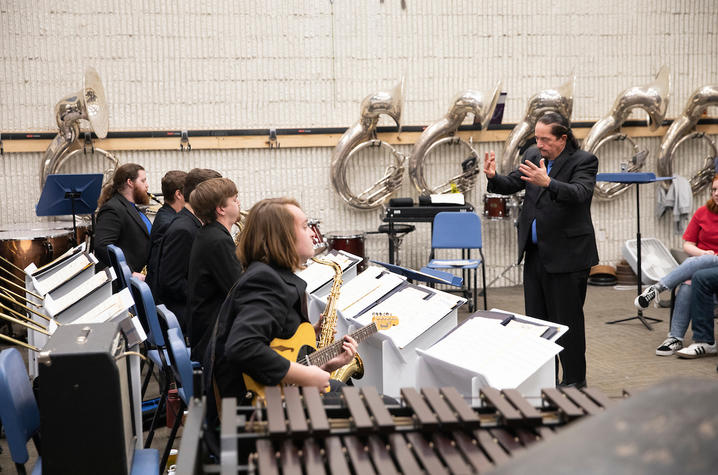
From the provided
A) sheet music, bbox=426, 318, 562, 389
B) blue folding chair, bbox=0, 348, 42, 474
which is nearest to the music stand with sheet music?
sheet music, bbox=426, 318, 562, 389

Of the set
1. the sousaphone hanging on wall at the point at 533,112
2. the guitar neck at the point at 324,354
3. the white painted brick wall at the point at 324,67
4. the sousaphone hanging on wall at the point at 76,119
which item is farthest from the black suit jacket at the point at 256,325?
the sousaphone hanging on wall at the point at 533,112

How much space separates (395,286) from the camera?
4.22 meters

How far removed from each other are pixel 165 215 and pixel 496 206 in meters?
4.89

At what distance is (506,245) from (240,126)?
3.83 meters

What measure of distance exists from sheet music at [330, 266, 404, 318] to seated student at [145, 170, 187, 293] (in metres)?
1.26

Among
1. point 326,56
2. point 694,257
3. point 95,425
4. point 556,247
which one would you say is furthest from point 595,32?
point 95,425

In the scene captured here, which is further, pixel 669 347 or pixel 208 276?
pixel 669 347

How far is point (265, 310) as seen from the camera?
2541mm

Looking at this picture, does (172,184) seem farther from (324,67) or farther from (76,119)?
(324,67)

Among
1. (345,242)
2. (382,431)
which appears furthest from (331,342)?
(345,242)

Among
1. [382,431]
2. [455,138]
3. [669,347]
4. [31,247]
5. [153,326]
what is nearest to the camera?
[382,431]

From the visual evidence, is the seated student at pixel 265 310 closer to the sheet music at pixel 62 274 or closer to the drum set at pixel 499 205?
the sheet music at pixel 62 274

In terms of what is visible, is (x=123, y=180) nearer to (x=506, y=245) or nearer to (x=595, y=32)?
(x=506, y=245)

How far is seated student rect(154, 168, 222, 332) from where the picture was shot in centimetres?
425
